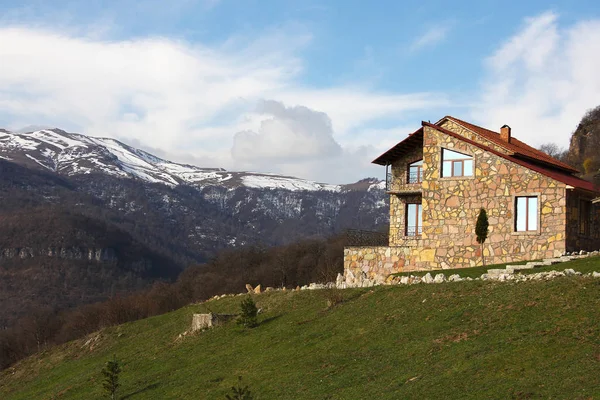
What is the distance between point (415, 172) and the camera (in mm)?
44062

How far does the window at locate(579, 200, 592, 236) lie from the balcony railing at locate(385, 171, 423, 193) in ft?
28.1

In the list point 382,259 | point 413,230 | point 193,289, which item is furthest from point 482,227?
point 193,289

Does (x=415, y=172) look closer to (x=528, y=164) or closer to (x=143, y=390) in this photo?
(x=528, y=164)

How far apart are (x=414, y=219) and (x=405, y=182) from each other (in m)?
2.08

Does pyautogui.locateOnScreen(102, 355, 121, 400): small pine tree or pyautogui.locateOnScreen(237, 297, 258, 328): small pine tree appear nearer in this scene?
pyautogui.locateOnScreen(102, 355, 121, 400): small pine tree

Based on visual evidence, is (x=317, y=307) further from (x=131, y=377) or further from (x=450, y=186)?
(x=450, y=186)

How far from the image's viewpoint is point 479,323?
2316 cm

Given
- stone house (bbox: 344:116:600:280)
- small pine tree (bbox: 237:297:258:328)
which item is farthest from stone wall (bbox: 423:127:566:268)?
small pine tree (bbox: 237:297:258:328)

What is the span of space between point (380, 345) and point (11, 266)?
584 ft

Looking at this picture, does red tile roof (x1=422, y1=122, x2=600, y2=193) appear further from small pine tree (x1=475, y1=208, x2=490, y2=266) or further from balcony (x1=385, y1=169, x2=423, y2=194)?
balcony (x1=385, y1=169, x2=423, y2=194)

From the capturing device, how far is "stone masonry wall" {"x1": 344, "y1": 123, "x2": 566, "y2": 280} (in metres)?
36.7

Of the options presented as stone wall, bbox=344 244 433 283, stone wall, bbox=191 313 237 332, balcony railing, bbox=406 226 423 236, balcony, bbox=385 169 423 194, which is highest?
balcony, bbox=385 169 423 194

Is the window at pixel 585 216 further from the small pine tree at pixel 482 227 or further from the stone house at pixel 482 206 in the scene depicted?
the small pine tree at pixel 482 227

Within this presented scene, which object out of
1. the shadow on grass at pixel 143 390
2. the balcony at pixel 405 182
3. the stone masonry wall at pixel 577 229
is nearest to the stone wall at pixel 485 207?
the stone masonry wall at pixel 577 229
